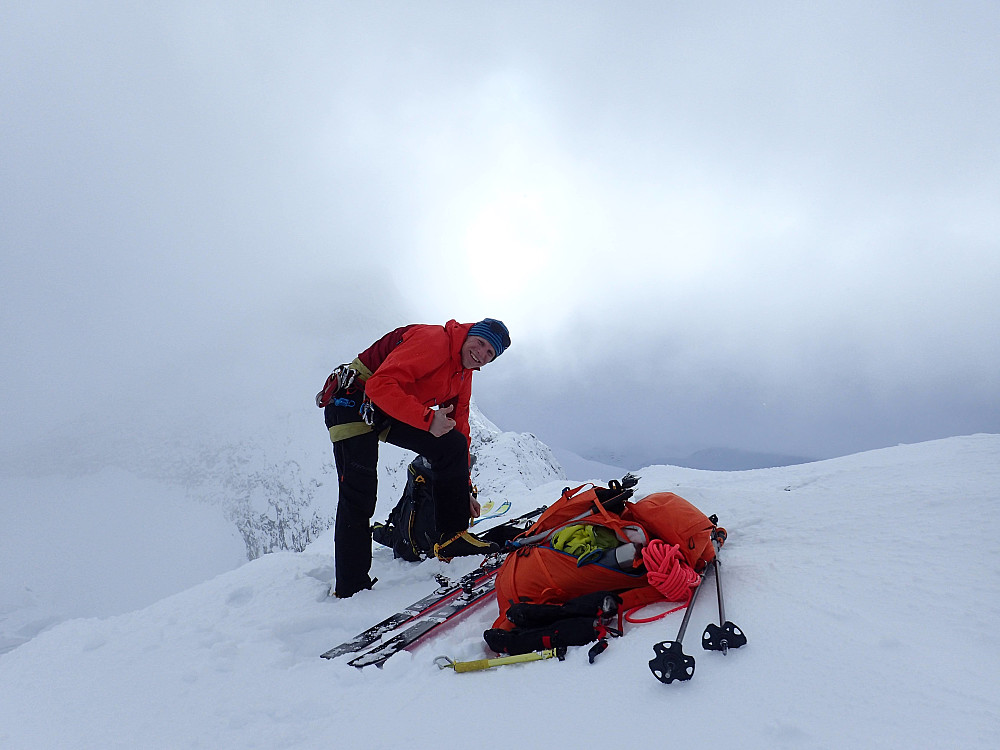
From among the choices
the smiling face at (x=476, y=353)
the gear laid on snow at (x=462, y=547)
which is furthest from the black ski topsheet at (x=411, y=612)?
the smiling face at (x=476, y=353)

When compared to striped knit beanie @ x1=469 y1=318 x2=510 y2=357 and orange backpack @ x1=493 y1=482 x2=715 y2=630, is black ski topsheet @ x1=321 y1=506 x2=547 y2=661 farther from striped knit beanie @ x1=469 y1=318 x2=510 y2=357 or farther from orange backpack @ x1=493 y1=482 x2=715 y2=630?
striped knit beanie @ x1=469 y1=318 x2=510 y2=357

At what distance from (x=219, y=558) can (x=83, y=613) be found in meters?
15.4

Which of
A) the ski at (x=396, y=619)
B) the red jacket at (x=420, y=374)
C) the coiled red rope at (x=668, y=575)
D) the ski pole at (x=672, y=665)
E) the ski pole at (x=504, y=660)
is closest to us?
the ski pole at (x=672, y=665)

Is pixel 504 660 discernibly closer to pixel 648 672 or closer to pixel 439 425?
pixel 648 672

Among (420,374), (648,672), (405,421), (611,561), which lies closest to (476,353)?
(420,374)

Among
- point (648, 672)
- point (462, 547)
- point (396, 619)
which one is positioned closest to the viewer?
point (648, 672)

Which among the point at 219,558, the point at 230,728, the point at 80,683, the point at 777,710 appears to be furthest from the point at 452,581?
the point at 219,558

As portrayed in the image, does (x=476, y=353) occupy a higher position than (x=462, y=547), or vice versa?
(x=476, y=353)

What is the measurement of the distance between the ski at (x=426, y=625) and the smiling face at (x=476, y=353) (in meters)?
1.60

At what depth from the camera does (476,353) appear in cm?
398

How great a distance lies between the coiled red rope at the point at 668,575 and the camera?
2.45 m

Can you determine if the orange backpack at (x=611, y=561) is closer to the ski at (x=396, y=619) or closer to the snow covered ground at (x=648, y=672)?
the snow covered ground at (x=648, y=672)

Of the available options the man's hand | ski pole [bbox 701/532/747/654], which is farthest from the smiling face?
ski pole [bbox 701/532/747/654]

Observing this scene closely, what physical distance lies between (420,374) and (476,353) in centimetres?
49
